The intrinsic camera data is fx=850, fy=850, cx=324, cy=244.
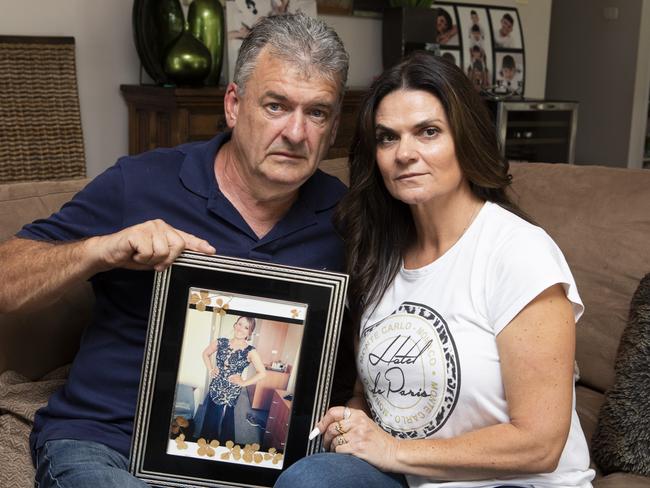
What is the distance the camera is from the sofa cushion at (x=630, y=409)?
163 centimetres

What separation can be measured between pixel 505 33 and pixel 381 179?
400 cm

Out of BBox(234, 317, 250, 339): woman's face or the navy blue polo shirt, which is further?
the navy blue polo shirt

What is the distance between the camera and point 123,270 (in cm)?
157

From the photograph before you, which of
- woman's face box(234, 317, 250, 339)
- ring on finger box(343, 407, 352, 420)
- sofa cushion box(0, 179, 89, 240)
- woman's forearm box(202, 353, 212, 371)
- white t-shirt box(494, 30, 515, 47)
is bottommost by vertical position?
ring on finger box(343, 407, 352, 420)

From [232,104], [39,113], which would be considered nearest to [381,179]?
[232,104]

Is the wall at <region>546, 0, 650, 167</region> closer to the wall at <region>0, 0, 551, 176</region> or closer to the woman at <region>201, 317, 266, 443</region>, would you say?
the wall at <region>0, 0, 551, 176</region>

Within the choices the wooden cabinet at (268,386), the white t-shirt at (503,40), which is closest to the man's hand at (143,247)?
the wooden cabinet at (268,386)

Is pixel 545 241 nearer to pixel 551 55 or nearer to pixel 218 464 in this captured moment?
pixel 218 464

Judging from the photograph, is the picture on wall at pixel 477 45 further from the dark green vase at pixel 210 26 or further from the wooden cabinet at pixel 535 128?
the dark green vase at pixel 210 26

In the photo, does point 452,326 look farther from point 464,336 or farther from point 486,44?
point 486,44

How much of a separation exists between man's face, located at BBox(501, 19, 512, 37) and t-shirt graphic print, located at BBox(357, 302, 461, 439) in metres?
4.19

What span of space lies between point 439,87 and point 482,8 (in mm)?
4014

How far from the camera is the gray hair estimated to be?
1590 millimetres

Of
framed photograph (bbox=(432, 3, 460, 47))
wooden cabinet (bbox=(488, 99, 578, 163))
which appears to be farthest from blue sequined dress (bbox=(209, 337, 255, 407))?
framed photograph (bbox=(432, 3, 460, 47))
